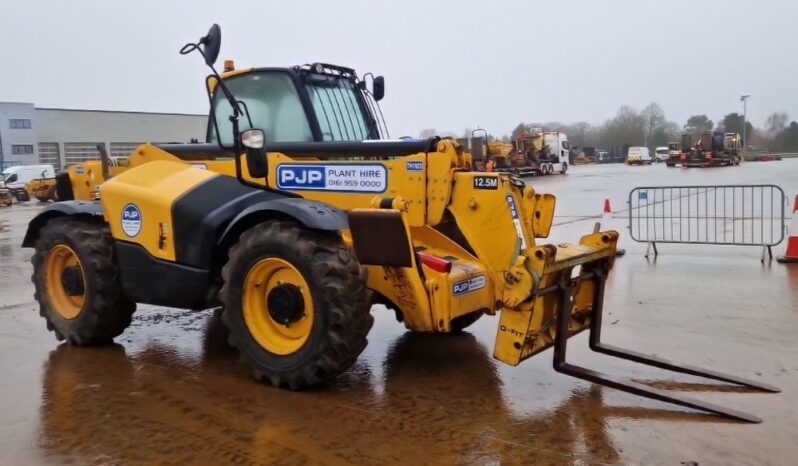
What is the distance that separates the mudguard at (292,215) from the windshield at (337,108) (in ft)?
3.55

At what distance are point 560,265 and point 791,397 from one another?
175 cm

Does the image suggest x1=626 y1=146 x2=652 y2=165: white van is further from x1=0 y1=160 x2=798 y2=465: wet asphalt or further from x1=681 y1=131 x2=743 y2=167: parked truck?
x1=0 y1=160 x2=798 y2=465: wet asphalt

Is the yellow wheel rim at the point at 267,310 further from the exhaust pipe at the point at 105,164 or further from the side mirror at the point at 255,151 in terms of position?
the exhaust pipe at the point at 105,164

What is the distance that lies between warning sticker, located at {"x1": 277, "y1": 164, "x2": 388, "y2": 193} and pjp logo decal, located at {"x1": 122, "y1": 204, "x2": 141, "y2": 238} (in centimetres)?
116

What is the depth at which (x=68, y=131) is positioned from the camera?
57688 mm

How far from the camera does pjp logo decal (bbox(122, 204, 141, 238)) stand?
18.5 ft

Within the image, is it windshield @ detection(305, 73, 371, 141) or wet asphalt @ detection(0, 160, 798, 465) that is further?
windshield @ detection(305, 73, 371, 141)

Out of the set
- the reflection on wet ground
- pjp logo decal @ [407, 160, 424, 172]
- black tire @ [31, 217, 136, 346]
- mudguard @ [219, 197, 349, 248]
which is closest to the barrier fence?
pjp logo decal @ [407, 160, 424, 172]

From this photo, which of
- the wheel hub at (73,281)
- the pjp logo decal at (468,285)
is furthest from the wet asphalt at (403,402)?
the pjp logo decal at (468,285)

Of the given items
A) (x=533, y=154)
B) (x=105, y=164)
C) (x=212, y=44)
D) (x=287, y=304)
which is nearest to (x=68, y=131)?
(x=533, y=154)

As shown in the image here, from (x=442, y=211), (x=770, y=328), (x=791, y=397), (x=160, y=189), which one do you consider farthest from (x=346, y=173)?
(x=770, y=328)

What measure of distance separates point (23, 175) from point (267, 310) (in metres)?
35.4

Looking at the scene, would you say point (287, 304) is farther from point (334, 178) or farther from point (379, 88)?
point (379, 88)

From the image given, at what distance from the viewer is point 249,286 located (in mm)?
4980
